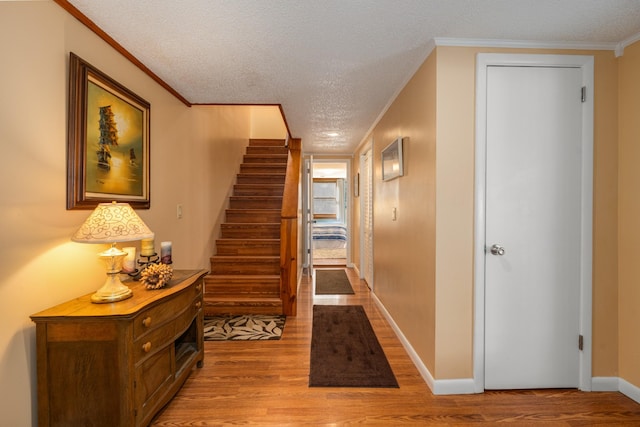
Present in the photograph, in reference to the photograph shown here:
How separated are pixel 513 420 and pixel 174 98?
11.5 ft

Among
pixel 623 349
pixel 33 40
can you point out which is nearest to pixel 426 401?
pixel 623 349

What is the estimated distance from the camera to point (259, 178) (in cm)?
501

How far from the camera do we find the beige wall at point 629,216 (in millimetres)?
1816

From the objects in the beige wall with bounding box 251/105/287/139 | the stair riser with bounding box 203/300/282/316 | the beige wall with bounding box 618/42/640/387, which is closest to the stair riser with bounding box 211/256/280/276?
the stair riser with bounding box 203/300/282/316

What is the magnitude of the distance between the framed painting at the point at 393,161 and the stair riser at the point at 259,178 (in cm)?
230

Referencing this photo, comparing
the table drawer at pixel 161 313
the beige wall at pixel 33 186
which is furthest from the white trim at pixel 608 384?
the beige wall at pixel 33 186

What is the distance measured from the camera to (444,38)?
5.98 feet

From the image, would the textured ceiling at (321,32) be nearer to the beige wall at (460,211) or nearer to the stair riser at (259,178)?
the beige wall at (460,211)

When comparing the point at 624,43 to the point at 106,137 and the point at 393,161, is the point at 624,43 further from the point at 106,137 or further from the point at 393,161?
the point at 106,137

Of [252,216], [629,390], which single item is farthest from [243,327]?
[629,390]

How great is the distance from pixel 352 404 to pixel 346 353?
2.00ft

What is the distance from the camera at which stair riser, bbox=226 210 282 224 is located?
14.0ft

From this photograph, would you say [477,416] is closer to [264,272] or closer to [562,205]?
[562,205]

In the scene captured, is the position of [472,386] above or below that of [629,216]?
below
